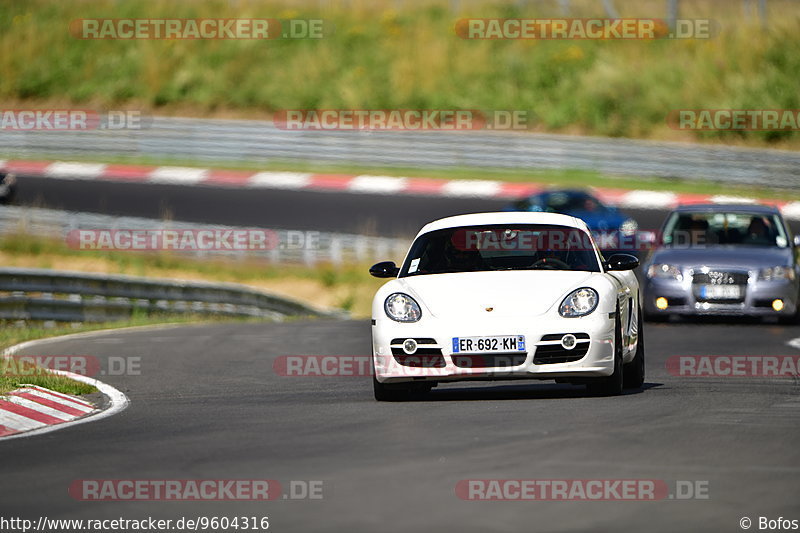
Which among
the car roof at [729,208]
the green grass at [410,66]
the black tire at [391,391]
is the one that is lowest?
the black tire at [391,391]

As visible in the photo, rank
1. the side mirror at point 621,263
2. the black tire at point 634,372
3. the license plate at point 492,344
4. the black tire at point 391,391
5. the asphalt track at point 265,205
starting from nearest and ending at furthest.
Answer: the license plate at point 492,344
the black tire at point 391,391
the side mirror at point 621,263
the black tire at point 634,372
the asphalt track at point 265,205

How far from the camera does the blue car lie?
88.6 feet

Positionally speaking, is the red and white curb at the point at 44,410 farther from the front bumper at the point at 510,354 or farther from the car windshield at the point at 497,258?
the car windshield at the point at 497,258

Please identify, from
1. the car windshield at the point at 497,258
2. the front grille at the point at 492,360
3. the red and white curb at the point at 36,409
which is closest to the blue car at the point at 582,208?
the car windshield at the point at 497,258

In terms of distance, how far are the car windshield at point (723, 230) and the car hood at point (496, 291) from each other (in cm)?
817

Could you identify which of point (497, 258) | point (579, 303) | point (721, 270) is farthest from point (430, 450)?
point (721, 270)

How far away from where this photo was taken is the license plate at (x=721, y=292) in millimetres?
18141

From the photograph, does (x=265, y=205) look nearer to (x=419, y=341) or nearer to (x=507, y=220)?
(x=507, y=220)

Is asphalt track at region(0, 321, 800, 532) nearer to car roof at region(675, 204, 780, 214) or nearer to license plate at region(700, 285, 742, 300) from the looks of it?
license plate at region(700, 285, 742, 300)

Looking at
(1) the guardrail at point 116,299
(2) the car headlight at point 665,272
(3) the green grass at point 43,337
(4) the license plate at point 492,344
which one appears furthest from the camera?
(1) the guardrail at point 116,299

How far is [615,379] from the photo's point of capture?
10.9 metres

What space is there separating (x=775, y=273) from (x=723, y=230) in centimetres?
111

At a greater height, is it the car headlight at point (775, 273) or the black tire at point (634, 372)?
the car headlight at point (775, 273)

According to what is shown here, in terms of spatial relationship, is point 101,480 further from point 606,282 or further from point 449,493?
point 606,282
